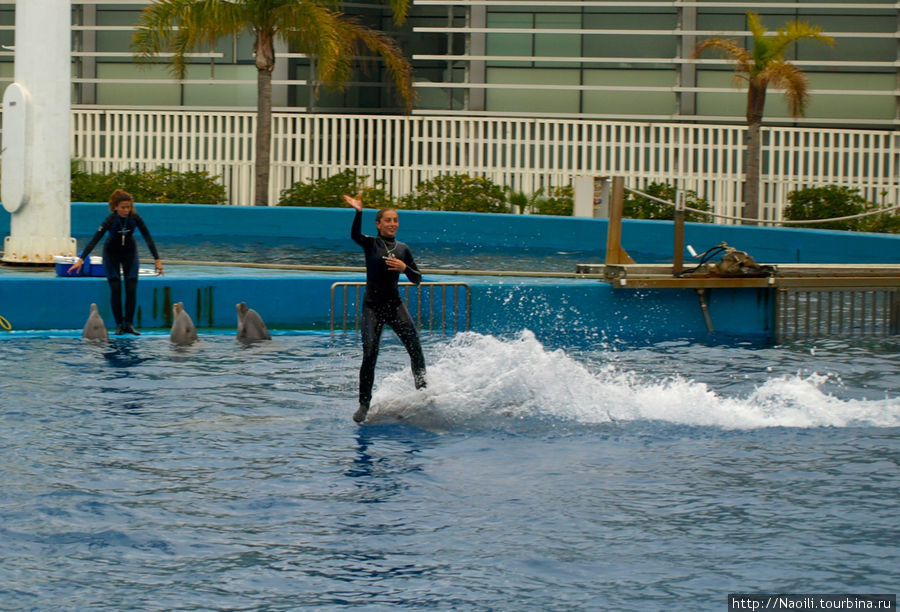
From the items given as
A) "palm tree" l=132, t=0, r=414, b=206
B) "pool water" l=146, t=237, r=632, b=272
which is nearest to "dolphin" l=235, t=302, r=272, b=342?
"pool water" l=146, t=237, r=632, b=272

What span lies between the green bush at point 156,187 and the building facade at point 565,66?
11.5ft

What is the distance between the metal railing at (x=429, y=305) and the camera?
53.0 feet

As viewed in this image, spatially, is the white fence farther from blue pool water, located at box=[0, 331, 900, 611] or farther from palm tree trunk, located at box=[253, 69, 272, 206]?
blue pool water, located at box=[0, 331, 900, 611]

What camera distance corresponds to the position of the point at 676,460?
9.92 m

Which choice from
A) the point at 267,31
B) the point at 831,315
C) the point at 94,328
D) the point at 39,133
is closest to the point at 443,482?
the point at 94,328

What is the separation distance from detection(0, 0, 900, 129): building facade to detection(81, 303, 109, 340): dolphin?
15.0 meters

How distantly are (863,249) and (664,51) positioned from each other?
8.80m

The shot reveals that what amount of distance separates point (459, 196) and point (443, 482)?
17.1 metres

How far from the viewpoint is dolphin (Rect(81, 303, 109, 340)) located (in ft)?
48.9

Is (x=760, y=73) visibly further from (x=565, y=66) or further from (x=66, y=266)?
(x=66, y=266)

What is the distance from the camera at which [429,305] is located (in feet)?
54.0

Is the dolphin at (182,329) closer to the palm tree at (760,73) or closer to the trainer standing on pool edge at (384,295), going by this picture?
the trainer standing on pool edge at (384,295)

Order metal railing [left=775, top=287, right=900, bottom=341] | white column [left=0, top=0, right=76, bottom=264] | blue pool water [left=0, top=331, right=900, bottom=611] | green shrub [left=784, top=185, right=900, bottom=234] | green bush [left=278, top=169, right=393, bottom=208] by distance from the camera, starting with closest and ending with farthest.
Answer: blue pool water [left=0, top=331, right=900, bottom=611] → metal railing [left=775, top=287, right=900, bottom=341] → white column [left=0, top=0, right=76, bottom=264] → green shrub [left=784, top=185, right=900, bottom=234] → green bush [left=278, top=169, right=393, bottom=208]

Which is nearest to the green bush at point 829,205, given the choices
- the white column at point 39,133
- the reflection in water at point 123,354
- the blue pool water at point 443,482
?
the blue pool water at point 443,482
